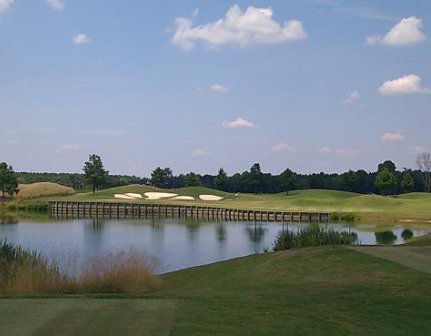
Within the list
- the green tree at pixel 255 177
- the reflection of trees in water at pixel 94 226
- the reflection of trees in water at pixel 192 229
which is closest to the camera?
the reflection of trees in water at pixel 192 229

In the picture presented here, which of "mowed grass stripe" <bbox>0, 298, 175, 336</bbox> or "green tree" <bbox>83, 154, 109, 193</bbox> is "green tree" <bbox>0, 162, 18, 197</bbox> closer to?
"green tree" <bbox>83, 154, 109, 193</bbox>

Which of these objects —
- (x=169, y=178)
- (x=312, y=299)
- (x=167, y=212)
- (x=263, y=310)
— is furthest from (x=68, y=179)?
(x=263, y=310)

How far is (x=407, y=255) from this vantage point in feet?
57.8

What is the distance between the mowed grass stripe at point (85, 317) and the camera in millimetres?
8125

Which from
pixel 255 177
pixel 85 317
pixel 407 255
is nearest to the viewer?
pixel 85 317

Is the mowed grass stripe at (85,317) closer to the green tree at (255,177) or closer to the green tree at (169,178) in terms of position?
the green tree at (255,177)

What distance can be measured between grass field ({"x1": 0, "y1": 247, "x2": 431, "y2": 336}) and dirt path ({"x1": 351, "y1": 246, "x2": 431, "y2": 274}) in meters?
0.83

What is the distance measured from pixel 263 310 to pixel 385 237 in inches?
1453

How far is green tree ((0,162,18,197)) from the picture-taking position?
104 metres

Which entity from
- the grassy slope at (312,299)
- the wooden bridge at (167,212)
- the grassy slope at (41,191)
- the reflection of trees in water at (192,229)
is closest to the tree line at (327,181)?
the grassy slope at (41,191)

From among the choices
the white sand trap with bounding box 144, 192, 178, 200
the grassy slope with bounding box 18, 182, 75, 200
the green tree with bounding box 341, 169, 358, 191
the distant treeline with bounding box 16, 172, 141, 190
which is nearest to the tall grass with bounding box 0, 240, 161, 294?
the white sand trap with bounding box 144, 192, 178, 200

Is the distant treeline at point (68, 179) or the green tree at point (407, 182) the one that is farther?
the distant treeline at point (68, 179)

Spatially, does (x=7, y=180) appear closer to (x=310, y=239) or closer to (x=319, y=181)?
(x=319, y=181)

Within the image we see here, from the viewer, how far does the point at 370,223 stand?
6200 cm
